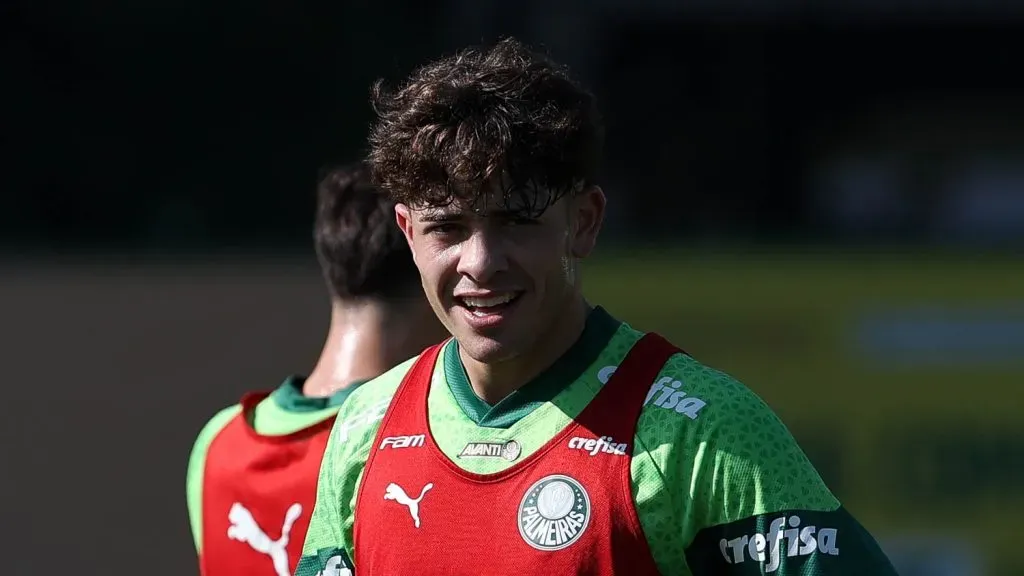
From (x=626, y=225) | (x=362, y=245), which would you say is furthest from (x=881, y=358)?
(x=362, y=245)

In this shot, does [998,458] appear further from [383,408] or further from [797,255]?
[383,408]

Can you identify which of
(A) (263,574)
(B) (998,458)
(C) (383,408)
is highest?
(C) (383,408)

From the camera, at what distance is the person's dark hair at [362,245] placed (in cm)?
304

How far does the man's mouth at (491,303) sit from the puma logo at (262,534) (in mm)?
939

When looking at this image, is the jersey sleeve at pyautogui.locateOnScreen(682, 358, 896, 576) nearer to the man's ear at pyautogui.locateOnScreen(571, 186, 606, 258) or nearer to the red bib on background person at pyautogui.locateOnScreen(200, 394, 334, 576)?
the man's ear at pyautogui.locateOnScreen(571, 186, 606, 258)

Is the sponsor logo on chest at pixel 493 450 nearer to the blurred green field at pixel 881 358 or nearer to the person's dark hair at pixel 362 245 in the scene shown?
→ the person's dark hair at pixel 362 245

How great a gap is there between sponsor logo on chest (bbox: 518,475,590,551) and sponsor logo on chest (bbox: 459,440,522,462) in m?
0.07

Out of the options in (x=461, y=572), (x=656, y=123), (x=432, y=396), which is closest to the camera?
(x=461, y=572)

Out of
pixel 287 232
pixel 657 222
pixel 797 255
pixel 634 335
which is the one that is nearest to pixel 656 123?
pixel 657 222

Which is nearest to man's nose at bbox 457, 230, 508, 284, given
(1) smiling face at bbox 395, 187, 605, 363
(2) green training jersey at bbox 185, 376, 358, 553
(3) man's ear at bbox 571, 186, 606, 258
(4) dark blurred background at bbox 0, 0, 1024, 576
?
(1) smiling face at bbox 395, 187, 605, 363

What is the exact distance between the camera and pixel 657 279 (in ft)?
22.7

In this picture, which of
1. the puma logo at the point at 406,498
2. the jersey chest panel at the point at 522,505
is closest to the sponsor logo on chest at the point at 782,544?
the jersey chest panel at the point at 522,505

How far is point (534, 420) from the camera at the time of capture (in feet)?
6.89

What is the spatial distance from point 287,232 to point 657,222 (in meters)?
1.90
